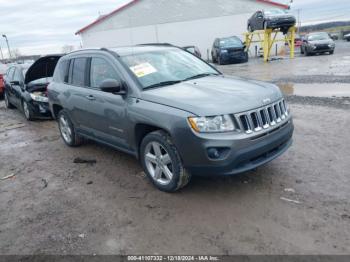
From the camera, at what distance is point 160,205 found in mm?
3734

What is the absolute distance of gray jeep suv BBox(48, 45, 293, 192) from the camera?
3.35 metres

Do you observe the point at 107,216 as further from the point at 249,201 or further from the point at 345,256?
the point at 345,256

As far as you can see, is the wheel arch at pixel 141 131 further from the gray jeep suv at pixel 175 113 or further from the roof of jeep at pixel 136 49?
the roof of jeep at pixel 136 49

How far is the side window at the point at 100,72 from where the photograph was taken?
4.45 metres

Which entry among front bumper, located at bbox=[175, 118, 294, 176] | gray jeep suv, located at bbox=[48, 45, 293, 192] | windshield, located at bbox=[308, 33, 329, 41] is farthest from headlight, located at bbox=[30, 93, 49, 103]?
windshield, located at bbox=[308, 33, 329, 41]

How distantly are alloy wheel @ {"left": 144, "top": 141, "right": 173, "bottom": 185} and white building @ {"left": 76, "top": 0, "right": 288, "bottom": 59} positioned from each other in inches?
1082

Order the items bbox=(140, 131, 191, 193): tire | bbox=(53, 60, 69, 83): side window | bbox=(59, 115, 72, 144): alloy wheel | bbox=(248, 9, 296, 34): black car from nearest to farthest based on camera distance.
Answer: bbox=(140, 131, 191, 193): tire
bbox=(53, 60, 69, 83): side window
bbox=(59, 115, 72, 144): alloy wheel
bbox=(248, 9, 296, 34): black car

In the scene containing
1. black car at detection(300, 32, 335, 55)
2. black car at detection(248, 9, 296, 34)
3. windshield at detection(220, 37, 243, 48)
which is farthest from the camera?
black car at detection(300, 32, 335, 55)

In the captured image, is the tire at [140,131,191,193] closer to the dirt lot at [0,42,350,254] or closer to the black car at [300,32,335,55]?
the dirt lot at [0,42,350,254]

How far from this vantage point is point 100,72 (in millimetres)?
4746

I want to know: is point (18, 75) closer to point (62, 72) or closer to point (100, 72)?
point (62, 72)

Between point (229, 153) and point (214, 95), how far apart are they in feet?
2.43

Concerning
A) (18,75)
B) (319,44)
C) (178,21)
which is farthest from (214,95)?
(178,21)

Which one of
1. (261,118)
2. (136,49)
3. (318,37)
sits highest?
(136,49)
